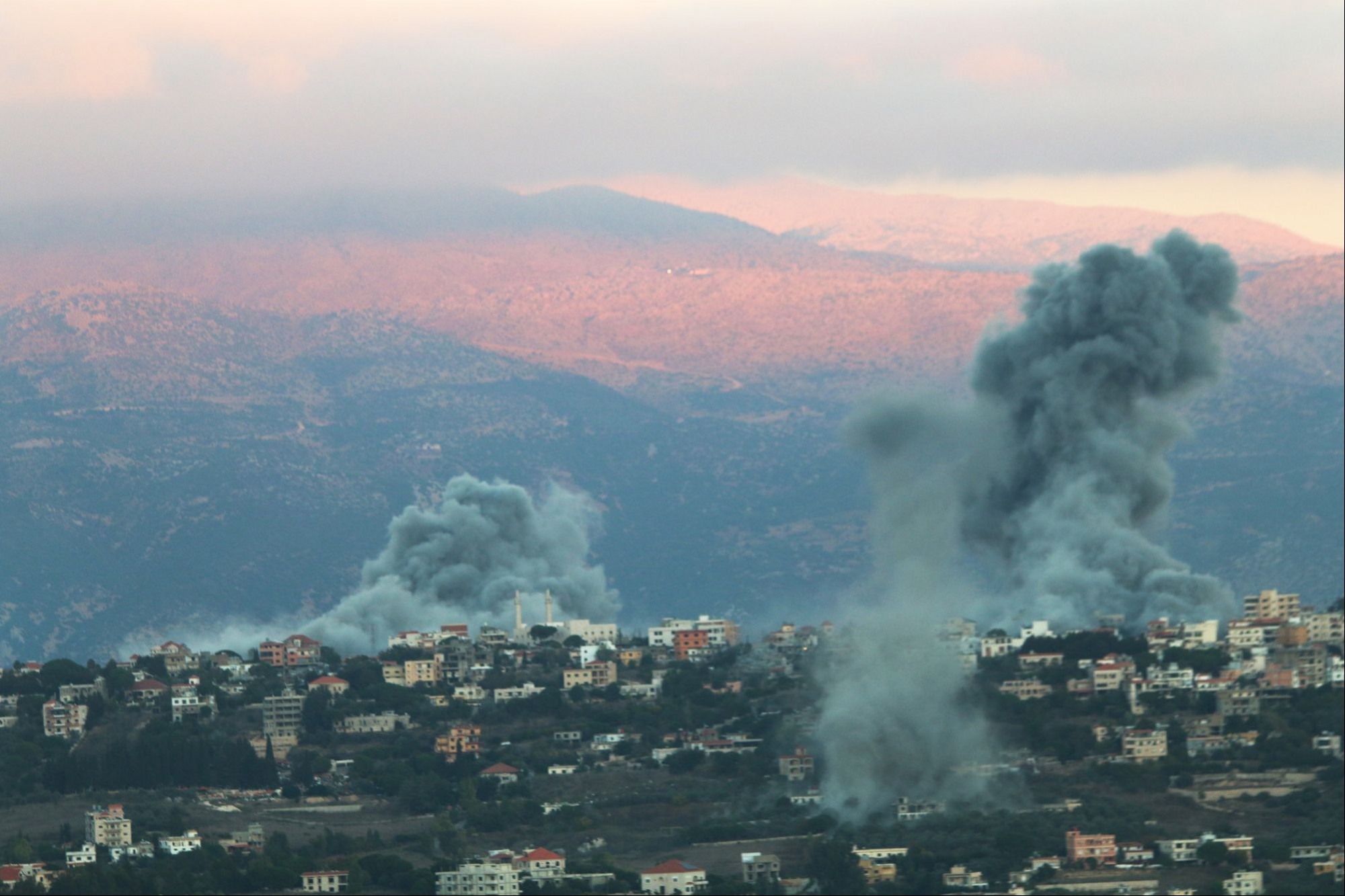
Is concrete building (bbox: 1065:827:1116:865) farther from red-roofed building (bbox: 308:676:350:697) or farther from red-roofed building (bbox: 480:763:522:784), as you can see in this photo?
red-roofed building (bbox: 308:676:350:697)

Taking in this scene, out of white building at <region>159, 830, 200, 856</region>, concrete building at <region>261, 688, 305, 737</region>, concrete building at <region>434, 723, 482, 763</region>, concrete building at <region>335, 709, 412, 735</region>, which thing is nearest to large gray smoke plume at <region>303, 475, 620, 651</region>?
concrete building at <region>261, 688, 305, 737</region>

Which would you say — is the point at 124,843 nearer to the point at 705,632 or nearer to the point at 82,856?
the point at 82,856

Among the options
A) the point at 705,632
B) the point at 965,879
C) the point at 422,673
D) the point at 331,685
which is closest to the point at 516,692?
the point at 422,673

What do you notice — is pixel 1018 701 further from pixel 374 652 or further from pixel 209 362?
pixel 209 362

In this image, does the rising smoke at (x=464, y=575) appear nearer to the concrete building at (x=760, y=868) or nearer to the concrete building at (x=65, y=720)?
the concrete building at (x=65, y=720)

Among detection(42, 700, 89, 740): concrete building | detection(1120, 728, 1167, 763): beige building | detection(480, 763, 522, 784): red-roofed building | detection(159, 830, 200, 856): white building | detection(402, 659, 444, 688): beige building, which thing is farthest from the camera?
detection(402, 659, 444, 688): beige building

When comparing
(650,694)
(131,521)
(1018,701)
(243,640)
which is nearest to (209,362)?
(131,521)
